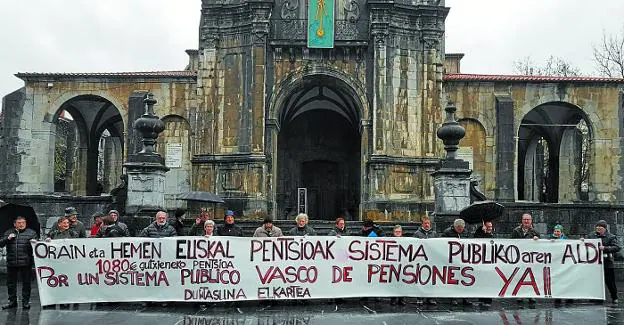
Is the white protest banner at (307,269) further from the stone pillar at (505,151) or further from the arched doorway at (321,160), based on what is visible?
the arched doorway at (321,160)

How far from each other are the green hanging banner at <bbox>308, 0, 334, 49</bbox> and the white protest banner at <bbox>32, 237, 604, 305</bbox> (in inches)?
550

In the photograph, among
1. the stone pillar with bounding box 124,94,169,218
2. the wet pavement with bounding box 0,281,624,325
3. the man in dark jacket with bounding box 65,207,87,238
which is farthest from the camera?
the stone pillar with bounding box 124,94,169,218

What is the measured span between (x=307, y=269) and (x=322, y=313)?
105cm

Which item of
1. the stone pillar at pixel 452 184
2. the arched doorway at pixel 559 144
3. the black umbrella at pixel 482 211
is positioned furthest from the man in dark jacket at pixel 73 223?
the arched doorway at pixel 559 144

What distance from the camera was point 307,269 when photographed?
11477 mm

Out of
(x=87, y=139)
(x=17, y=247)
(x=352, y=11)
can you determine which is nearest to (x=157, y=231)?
(x=17, y=247)

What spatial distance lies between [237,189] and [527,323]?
50.6ft

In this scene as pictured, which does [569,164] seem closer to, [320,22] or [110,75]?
[320,22]

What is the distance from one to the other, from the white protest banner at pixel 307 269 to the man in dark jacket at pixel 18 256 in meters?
0.18

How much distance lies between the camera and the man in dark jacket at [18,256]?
11.2 meters

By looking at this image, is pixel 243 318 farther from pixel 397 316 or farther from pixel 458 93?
pixel 458 93

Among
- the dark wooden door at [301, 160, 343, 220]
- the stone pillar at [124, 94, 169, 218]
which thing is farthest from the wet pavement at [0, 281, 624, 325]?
the dark wooden door at [301, 160, 343, 220]

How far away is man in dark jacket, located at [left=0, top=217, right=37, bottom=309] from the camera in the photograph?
36.8 feet

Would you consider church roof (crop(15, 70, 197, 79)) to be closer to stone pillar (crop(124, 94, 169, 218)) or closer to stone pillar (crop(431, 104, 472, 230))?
stone pillar (crop(124, 94, 169, 218))
